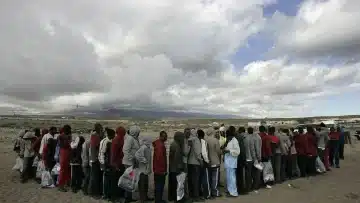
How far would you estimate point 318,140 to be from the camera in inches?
553

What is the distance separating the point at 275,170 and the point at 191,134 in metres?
4.05

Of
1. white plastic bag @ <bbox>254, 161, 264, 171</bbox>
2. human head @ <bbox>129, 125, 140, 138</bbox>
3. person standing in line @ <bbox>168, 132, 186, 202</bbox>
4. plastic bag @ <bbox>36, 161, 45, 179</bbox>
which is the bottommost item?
plastic bag @ <bbox>36, 161, 45, 179</bbox>

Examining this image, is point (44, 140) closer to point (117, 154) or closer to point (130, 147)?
point (117, 154)

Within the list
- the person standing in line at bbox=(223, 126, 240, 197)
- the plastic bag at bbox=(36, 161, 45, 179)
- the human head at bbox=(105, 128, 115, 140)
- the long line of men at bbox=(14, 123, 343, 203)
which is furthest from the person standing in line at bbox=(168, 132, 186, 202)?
the plastic bag at bbox=(36, 161, 45, 179)

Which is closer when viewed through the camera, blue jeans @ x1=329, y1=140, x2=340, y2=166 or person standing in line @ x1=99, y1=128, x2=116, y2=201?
person standing in line @ x1=99, y1=128, x2=116, y2=201

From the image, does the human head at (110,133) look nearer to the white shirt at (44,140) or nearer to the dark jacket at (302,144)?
the white shirt at (44,140)

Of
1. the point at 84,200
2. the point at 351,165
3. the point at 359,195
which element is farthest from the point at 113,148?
the point at 351,165

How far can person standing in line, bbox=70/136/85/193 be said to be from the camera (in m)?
10.5

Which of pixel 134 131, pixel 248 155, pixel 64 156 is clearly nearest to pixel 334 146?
pixel 248 155

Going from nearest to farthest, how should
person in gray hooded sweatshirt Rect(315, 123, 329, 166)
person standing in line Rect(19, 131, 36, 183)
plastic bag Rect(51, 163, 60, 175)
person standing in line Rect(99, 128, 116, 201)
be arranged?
person standing in line Rect(99, 128, 116, 201)
plastic bag Rect(51, 163, 60, 175)
person standing in line Rect(19, 131, 36, 183)
person in gray hooded sweatshirt Rect(315, 123, 329, 166)

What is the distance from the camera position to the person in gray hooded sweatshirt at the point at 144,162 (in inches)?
347

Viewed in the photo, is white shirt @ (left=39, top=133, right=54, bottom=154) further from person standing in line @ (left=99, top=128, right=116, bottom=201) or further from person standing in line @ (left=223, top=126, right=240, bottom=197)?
person standing in line @ (left=223, top=126, right=240, bottom=197)

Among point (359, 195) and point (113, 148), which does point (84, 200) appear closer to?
point (113, 148)

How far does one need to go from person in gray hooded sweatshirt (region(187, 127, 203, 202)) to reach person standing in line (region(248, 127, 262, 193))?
2006 millimetres
